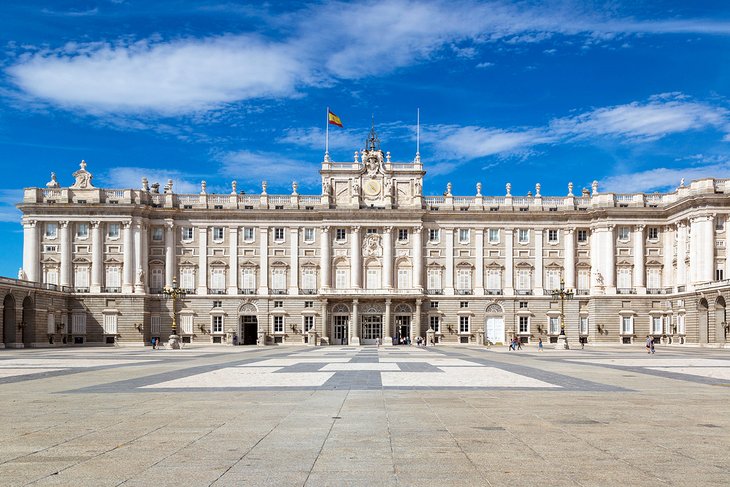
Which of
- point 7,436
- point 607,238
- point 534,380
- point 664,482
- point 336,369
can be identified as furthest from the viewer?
point 607,238

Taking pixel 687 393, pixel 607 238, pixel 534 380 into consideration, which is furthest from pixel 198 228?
pixel 687 393

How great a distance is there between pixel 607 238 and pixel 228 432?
76945 millimetres

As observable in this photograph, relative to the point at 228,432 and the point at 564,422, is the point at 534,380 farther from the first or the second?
the point at 228,432

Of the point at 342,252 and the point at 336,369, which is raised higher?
the point at 342,252

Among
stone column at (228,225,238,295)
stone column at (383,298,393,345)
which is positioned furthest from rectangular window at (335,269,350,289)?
stone column at (228,225,238,295)

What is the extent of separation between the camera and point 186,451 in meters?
11.3

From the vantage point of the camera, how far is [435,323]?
85938mm

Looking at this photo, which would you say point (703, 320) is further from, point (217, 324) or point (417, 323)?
point (217, 324)

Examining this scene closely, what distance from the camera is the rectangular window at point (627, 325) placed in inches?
3265

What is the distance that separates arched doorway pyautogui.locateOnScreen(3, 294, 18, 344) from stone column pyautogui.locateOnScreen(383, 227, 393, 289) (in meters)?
38.6

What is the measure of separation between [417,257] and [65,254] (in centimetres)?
3922

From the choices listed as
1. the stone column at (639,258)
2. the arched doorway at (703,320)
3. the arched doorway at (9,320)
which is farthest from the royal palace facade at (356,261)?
the arched doorway at (9,320)

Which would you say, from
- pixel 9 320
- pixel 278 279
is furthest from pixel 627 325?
pixel 9 320

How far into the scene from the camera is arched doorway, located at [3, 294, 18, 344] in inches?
2694
